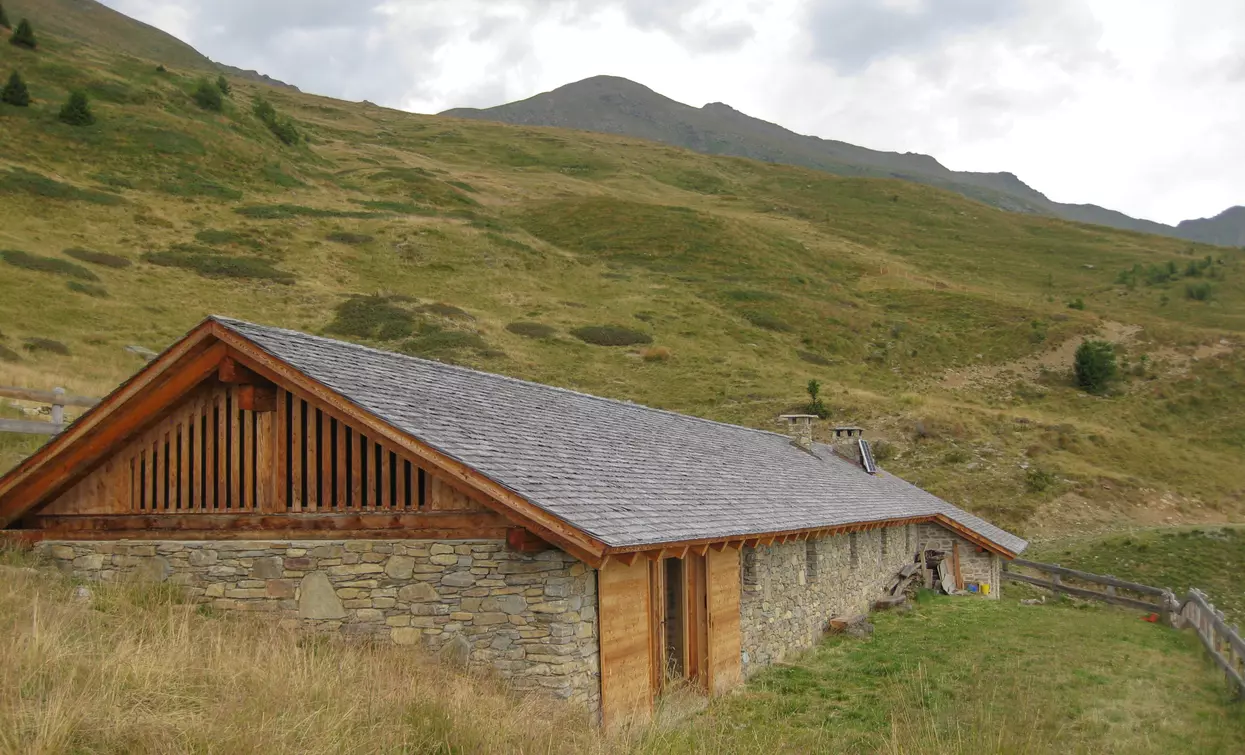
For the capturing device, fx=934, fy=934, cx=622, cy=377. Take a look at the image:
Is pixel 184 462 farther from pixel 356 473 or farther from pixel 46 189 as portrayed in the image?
pixel 46 189

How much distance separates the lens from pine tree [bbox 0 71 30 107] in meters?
58.8

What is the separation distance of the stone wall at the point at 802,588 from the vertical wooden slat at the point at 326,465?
6520mm

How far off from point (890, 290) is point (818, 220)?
32.0 meters

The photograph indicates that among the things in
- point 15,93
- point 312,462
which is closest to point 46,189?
point 15,93

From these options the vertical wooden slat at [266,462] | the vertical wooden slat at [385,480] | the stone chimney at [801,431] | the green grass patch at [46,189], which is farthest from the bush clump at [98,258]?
the vertical wooden slat at [385,480]

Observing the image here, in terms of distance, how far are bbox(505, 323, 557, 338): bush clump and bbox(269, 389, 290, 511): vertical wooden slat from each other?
38464 mm

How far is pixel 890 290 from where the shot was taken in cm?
7762

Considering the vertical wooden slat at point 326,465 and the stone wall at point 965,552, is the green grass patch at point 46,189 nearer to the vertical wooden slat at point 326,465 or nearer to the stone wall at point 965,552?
the stone wall at point 965,552

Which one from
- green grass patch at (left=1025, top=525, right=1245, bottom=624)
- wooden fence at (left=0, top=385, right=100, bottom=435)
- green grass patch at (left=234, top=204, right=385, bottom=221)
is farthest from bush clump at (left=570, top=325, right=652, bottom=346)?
wooden fence at (left=0, top=385, right=100, bottom=435)

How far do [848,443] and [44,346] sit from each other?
85.4ft

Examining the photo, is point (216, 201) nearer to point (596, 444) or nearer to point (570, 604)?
point (596, 444)

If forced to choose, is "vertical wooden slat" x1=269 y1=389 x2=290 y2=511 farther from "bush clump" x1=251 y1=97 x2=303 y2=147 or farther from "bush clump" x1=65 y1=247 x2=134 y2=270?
"bush clump" x1=251 y1=97 x2=303 y2=147

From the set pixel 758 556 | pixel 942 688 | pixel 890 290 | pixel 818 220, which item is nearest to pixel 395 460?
pixel 758 556

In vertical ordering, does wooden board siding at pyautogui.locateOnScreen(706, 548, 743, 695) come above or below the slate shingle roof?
below
